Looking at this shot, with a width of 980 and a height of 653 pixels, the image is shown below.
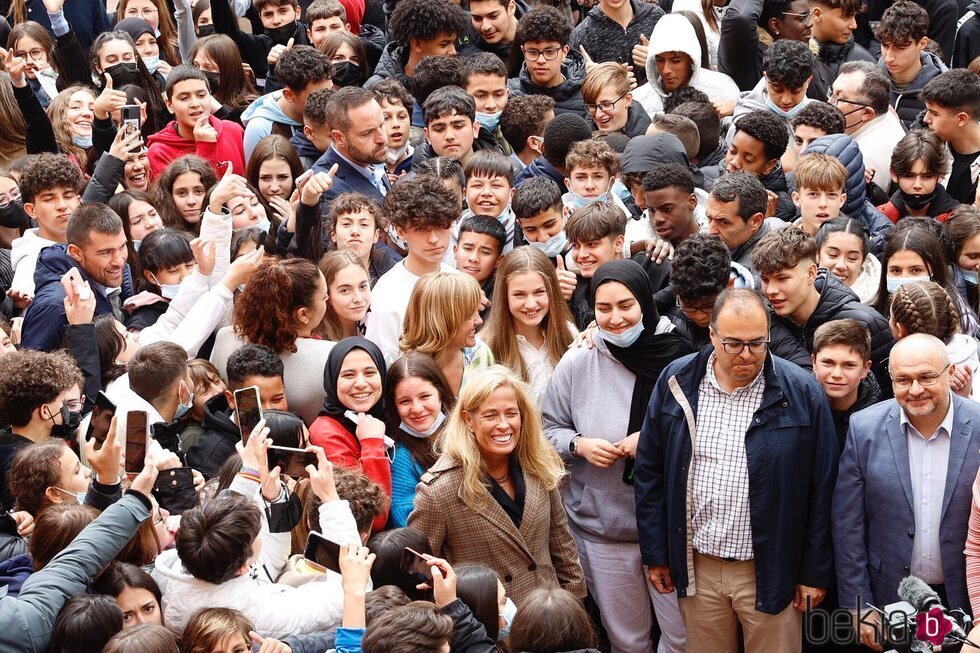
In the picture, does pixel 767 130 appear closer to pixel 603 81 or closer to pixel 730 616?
pixel 603 81

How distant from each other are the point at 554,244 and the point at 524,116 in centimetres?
150

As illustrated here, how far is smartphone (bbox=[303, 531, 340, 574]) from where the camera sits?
4355mm

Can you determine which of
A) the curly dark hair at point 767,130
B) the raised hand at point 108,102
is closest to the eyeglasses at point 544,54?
the curly dark hair at point 767,130

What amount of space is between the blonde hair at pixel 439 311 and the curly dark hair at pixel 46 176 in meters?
2.33

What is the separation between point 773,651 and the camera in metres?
5.39

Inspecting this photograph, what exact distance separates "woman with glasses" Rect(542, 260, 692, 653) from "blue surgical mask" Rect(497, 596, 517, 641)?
805 millimetres

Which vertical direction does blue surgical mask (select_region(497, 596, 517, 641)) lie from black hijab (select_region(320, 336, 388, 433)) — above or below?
below

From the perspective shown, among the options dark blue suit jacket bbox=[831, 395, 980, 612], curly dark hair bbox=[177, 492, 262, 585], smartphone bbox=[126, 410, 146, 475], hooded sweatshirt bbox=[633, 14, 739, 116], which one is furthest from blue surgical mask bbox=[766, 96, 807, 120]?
curly dark hair bbox=[177, 492, 262, 585]

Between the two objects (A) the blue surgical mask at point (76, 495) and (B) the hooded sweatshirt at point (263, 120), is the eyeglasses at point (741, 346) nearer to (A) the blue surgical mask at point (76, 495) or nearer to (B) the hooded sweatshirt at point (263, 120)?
(A) the blue surgical mask at point (76, 495)

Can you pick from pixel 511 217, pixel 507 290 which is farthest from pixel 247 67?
pixel 507 290

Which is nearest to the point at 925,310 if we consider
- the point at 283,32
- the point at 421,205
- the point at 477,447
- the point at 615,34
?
the point at 477,447

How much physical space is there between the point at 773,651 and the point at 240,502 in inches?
94.2

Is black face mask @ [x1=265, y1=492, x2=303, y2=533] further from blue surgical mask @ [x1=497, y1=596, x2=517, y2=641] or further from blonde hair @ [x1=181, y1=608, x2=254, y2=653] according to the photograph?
blue surgical mask @ [x1=497, y1=596, x2=517, y2=641]

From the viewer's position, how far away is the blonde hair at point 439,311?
5809 mm
